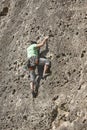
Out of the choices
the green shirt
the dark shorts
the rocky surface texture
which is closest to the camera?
the rocky surface texture

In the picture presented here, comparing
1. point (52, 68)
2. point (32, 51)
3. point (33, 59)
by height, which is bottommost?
point (52, 68)

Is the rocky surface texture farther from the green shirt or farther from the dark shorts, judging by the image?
the green shirt

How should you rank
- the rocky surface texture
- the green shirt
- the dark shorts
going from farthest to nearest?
the green shirt < the dark shorts < the rocky surface texture

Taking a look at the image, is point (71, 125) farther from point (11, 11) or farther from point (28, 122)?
point (11, 11)

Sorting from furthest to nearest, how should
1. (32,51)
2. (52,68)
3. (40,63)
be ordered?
(32,51)
(40,63)
(52,68)

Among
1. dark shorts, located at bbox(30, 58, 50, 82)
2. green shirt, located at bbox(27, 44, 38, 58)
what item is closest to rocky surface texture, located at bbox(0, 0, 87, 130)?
dark shorts, located at bbox(30, 58, 50, 82)

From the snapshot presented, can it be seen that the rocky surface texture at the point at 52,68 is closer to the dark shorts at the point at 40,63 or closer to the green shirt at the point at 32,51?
the dark shorts at the point at 40,63

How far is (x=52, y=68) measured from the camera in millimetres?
13891

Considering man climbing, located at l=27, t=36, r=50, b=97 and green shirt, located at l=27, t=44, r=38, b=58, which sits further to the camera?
green shirt, located at l=27, t=44, r=38, b=58

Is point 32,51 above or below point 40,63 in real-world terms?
above

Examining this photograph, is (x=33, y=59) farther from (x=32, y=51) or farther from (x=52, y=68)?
(x=52, y=68)

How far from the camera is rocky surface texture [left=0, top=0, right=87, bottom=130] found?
42.4 ft

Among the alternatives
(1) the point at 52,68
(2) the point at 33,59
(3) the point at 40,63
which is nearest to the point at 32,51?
(2) the point at 33,59

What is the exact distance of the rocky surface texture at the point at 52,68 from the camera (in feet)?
42.4
